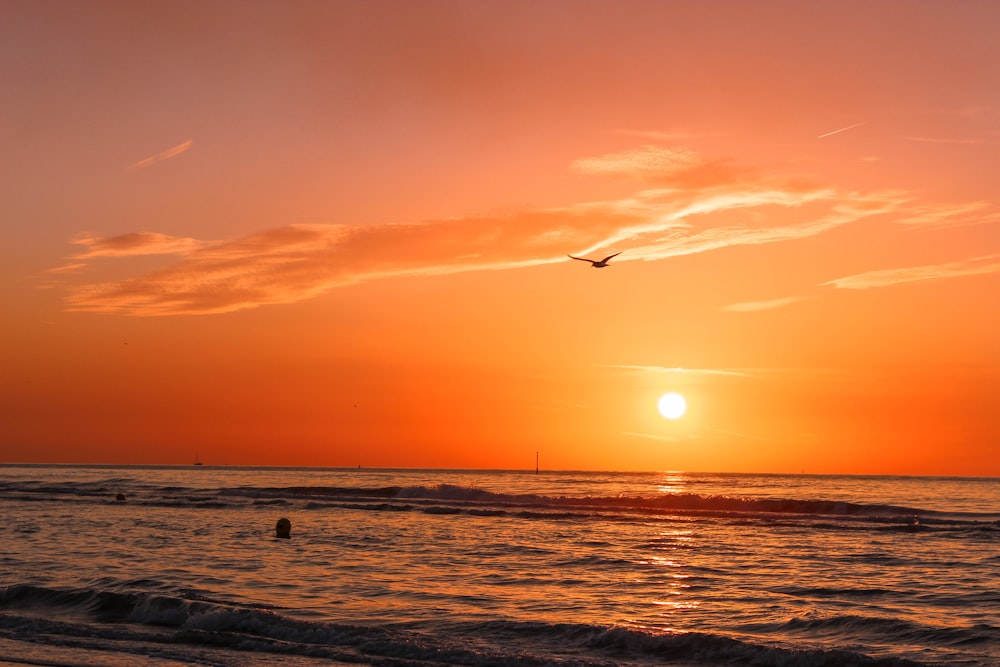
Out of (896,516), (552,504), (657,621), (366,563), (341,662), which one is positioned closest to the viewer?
(341,662)

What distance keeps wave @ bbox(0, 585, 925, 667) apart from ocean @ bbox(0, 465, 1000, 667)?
0.17ft

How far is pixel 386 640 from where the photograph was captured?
18.7 m

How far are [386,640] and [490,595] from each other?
237 inches

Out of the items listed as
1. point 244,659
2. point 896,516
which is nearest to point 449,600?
point 244,659

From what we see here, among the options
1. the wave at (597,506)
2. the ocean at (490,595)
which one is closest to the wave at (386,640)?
the ocean at (490,595)

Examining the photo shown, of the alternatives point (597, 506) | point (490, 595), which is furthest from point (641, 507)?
point (490, 595)

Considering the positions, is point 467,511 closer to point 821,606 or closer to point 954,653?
point 821,606

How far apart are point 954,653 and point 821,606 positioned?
491 centimetres

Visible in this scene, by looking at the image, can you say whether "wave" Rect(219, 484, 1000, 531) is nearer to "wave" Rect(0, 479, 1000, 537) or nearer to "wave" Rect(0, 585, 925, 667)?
"wave" Rect(0, 479, 1000, 537)

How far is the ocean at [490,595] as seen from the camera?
18312 mm

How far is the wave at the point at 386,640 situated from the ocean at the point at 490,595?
2.0 inches

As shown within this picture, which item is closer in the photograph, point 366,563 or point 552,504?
point 366,563

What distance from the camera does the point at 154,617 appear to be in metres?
21.7

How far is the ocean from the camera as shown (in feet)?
60.1
